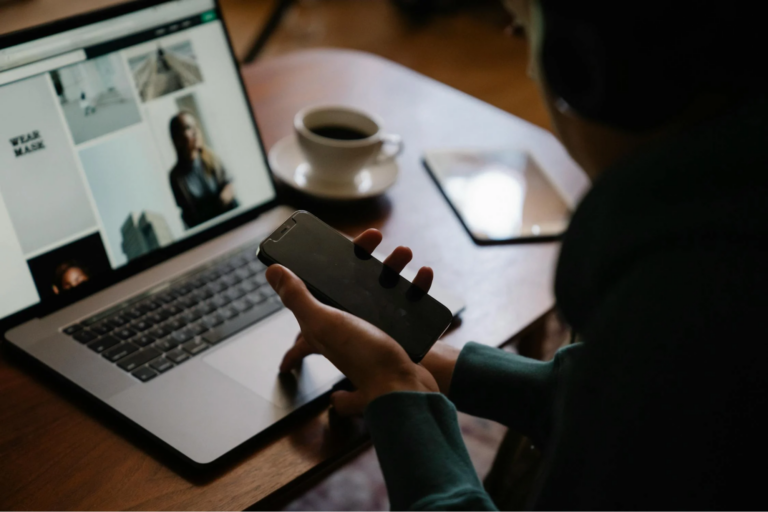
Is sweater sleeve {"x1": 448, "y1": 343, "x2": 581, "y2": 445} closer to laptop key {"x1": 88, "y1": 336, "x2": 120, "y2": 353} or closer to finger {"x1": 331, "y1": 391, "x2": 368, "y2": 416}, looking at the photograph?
finger {"x1": 331, "y1": 391, "x2": 368, "y2": 416}

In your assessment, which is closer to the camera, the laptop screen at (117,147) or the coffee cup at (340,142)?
the laptop screen at (117,147)

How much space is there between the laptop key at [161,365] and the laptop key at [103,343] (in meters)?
0.05

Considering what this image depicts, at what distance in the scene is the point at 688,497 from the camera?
38cm

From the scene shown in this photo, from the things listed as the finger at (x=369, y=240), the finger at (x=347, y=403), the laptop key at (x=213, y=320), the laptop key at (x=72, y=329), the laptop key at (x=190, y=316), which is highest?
the finger at (x=369, y=240)

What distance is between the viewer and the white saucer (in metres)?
0.87

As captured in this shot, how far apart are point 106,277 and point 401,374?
35cm

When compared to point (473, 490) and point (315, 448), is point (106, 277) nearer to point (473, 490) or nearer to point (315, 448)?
point (315, 448)

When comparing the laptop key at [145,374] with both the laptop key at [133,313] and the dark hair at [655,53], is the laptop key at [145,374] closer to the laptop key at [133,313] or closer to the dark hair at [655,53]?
the laptop key at [133,313]

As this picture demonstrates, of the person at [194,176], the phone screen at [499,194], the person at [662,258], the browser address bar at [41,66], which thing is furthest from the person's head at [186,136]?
the person at [662,258]

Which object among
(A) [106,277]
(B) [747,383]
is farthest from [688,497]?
(A) [106,277]

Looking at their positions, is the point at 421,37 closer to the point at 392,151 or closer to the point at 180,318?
the point at 392,151

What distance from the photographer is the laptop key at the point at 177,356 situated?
0.63 metres

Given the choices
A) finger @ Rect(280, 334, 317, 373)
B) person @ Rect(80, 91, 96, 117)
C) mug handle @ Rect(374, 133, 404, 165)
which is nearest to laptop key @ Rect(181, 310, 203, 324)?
finger @ Rect(280, 334, 317, 373)

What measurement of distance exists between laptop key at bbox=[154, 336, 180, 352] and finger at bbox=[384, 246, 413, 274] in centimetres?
21
